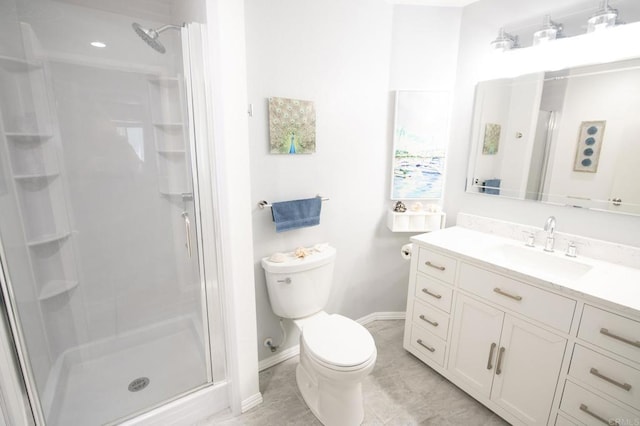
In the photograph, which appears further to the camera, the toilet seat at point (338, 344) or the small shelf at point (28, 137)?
the small shelf at point (28, 137)

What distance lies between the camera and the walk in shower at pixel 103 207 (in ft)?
4.73

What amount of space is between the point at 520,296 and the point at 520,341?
0.23 metres

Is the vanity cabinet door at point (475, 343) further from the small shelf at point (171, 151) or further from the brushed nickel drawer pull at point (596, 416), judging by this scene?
the small shelf at point (171, 151)

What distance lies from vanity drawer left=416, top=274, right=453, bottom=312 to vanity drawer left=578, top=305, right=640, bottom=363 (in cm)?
61

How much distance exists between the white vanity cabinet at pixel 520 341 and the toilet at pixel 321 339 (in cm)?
57

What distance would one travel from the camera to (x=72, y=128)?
67.6 inches

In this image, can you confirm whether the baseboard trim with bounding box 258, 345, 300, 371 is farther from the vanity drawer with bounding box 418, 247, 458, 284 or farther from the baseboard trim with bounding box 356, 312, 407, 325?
the vanity drawer with bounding box 418, 247, 458, 284

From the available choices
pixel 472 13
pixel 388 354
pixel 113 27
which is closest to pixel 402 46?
pixel 472 13

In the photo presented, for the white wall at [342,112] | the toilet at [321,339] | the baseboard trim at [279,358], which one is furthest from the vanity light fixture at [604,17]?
the baseboard trim at [279,358]

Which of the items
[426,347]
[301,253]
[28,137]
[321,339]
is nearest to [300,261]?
[301,253]

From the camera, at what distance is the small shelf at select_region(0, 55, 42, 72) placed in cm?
142

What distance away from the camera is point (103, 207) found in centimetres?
187

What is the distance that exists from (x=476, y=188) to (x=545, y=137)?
51cm

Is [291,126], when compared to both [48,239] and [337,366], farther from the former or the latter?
[48,239]
